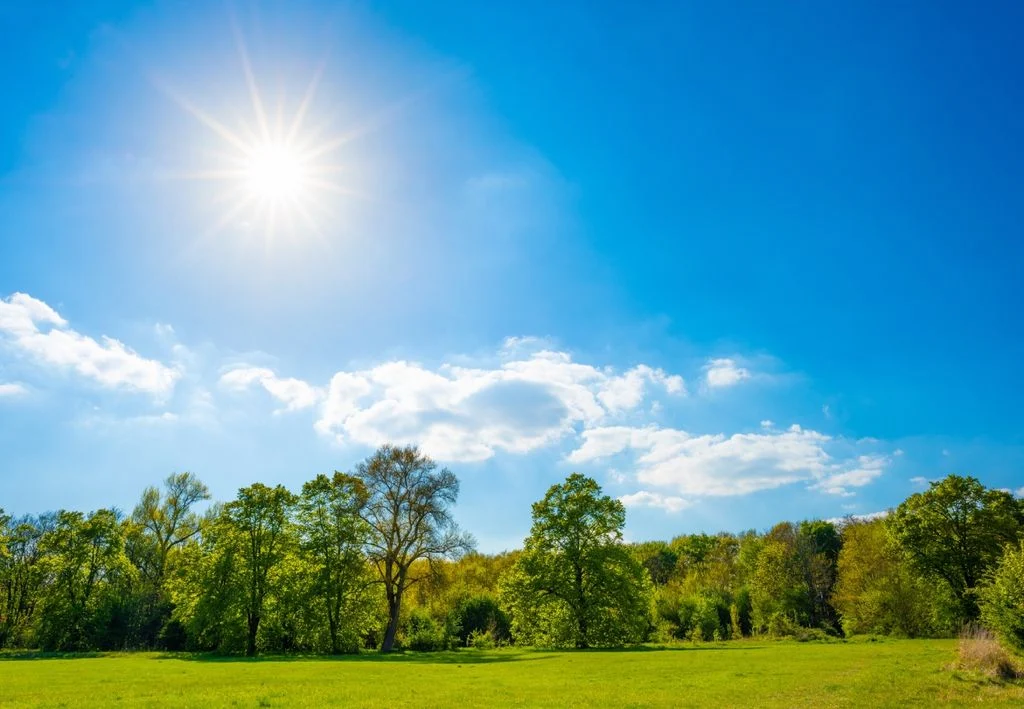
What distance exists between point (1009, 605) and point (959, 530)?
44.5 metres

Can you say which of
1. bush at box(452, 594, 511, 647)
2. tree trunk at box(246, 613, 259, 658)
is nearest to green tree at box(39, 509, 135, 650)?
tree trunk at box(246, 613, 259, 658)

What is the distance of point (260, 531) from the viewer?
57312mm

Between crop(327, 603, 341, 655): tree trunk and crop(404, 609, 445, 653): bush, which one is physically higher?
crop(327, 603, 341, 655): tree trunk

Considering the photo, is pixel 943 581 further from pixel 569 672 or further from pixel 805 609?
pixel 569 672

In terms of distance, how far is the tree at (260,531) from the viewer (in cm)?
5525

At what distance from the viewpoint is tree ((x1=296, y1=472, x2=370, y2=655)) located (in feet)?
183

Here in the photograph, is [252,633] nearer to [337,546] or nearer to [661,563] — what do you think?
[337,546]

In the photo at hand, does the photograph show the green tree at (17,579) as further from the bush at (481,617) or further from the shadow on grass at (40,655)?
the bush at (481,617)

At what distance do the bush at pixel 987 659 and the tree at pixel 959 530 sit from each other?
4081cm

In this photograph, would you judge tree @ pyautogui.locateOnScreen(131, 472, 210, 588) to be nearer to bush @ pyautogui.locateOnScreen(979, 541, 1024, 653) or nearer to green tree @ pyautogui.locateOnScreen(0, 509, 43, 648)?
green tree @ pyautogui.locateOnScreen(0, 509, 43, 648)

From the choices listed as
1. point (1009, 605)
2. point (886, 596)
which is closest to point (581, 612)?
point (886, 596)

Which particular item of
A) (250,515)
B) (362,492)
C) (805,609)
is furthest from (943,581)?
(250,515)

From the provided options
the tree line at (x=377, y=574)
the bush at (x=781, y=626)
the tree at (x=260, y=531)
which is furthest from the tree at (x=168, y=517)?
the bush at (x=781, y=626)

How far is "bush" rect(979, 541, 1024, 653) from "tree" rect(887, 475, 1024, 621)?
4011 centimetres
